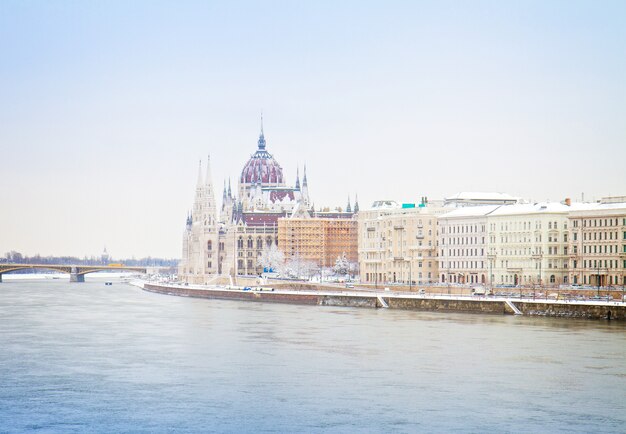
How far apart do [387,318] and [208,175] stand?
114m

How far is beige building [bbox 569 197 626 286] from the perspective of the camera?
87938mm

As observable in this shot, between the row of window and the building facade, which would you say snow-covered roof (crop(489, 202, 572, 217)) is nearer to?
the row of window

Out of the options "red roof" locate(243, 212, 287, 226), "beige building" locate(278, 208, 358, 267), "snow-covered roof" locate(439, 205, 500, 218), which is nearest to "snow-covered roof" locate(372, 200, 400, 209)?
"snow-covered roof" locate(439, 205, 500, 218)

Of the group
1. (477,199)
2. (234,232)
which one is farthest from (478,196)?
(234,232)

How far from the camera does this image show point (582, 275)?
300 ft

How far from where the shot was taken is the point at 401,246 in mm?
115562

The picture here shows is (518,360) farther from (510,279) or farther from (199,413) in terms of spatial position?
(510,279)

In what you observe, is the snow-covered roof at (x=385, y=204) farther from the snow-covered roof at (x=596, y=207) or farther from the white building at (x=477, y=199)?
the snow-covered roof at (x=596, y=207)

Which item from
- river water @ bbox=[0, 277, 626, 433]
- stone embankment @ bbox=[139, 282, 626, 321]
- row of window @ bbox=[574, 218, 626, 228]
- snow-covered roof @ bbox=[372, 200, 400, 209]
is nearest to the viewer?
river water @ bbox=[0, 277, 626, 433]

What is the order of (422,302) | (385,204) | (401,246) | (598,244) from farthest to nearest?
(385,204) < (401,246) < (598,244) < (422,302)

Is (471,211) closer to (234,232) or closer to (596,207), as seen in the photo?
(596,207)

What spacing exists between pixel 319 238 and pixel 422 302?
77.9 meters

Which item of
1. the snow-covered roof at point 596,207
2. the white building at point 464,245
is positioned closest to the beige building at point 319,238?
the white building at point 464,245

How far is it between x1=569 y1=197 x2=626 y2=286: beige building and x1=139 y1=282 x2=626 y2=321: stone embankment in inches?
426
